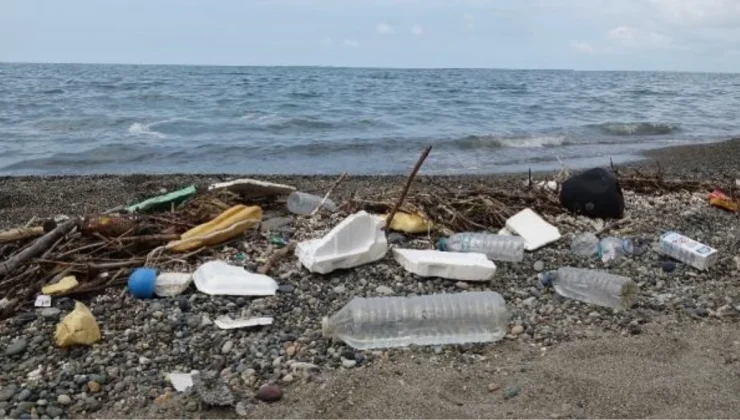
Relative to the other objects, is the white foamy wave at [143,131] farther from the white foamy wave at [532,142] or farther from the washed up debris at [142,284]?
the washed up debris at [142,284]

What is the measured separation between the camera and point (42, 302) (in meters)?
2.95

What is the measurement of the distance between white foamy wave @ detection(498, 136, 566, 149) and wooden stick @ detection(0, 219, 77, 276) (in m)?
9.85

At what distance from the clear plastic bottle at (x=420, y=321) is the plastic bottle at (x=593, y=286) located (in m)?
0.49

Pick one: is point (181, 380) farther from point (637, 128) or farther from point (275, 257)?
point (637, 128)

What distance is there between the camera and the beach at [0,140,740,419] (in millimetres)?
2230

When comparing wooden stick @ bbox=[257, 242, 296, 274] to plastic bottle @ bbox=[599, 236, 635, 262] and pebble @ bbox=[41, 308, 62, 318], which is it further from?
plastic bottle @ bbox=[599, 236, 635, 262]

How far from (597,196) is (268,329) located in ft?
8.44

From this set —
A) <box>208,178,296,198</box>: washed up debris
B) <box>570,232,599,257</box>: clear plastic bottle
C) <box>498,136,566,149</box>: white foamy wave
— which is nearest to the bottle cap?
<box>570,232,599,257</box>: clear plastic bottle

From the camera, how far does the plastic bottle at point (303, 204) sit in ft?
14.6

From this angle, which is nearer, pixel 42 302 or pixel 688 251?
pixel 42 302

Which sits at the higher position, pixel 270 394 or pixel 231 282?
pixel 231 282

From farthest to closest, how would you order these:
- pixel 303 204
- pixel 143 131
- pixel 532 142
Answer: pixel 143 131 → pixel 532 142 → pixel 303 204

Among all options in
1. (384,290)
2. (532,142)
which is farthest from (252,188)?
(532,142)

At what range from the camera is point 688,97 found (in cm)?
2642
